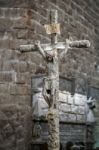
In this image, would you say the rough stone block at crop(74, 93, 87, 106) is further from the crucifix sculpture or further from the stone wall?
the crucifix sculpture

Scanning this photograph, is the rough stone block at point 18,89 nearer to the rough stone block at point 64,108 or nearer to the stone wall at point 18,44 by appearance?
the stone wall at point 18,44

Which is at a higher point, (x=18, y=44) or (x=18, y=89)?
(x=18, y=44)

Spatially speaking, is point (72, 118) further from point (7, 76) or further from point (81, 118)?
point (7, 76)

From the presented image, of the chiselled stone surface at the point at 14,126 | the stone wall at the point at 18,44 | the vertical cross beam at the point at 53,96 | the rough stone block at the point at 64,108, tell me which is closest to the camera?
the vertical cross beam at the point at 53,96

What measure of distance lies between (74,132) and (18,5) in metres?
2.64

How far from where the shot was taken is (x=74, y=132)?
7.72 meters

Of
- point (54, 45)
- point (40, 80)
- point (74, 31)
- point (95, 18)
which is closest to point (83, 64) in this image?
point (74, 31)

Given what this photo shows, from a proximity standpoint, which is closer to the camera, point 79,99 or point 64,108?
point 64,108

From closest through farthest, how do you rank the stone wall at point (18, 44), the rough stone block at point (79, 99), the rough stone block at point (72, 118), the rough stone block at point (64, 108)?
the stone wall at point (18, 44)
the rough stone block at point (64, 108)
the rough stone block at point (72, 118)
the rough stone block at point (79, 99)

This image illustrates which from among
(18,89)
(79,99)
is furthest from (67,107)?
(18,89)

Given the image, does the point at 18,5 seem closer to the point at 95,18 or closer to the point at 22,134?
the point at 22,134

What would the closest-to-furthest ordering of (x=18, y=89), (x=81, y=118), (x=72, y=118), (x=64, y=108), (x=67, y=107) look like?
(x=18, y=89) < (x=64, y=108) < (x=67, y=107) < (x=72, y=118) < (x=81, y=118)

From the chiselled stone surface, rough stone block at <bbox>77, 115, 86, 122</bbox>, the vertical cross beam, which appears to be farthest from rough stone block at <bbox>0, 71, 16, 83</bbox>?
rough stone block at <bbox>77, 115, 86, 122</bbox>

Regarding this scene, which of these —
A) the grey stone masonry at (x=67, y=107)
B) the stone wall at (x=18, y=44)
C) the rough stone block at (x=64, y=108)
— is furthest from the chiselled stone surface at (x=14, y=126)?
the rough stone block at (x=64, y=108)
